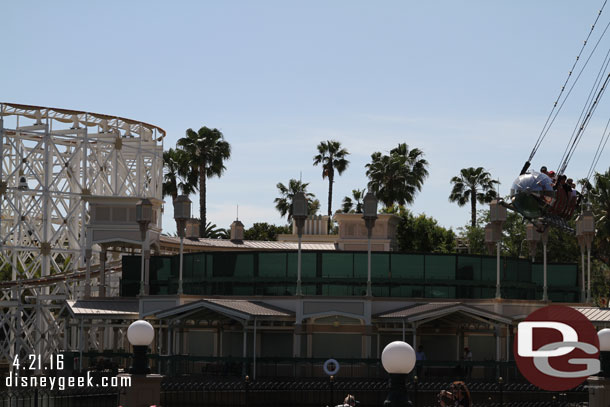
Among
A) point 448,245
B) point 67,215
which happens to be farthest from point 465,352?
point 448,245

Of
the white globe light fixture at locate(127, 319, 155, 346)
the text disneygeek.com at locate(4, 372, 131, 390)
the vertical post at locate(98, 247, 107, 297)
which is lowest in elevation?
the text disneygeek.com at locate(4, 372, 131, 390)

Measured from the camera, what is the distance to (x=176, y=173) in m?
97.7

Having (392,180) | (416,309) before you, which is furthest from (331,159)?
(416,309)

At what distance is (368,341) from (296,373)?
3851 mm

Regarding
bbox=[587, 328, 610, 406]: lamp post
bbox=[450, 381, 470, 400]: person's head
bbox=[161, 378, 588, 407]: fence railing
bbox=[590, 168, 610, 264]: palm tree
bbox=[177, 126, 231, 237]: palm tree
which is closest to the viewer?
bbox=[450, 381, 470, 400]: person's head

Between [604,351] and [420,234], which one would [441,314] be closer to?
[604,351]

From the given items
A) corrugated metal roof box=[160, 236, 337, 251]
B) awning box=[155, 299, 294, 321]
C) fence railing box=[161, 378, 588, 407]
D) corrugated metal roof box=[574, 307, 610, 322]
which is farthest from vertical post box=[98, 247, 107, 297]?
corrugated metal roof box=[574, 307, 610, 322]

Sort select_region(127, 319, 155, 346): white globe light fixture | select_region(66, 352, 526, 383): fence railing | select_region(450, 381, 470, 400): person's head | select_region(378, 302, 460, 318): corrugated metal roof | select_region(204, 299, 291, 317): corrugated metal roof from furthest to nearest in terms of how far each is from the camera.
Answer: select_region(378, 302, 460, 318): corrugated metal roof → select_region(204, 299, 291, 317): corrugated metal roof → select_region(66, 352, 526, 383): fence railing → select_region(127, 319, 155, 346): white globe light fixture → select_region(450, 381, 470, 400): person's head

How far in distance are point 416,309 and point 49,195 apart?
34.0 m

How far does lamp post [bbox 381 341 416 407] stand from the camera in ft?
61.7

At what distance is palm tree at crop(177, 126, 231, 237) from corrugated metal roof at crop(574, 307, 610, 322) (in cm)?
4926

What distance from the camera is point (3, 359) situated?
238 ft

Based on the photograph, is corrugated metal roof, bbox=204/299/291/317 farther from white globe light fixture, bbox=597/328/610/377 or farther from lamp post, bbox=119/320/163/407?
lamp post, bbox=119/320/163/407

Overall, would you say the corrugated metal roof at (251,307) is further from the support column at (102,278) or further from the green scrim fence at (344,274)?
the support column at (102,278)
